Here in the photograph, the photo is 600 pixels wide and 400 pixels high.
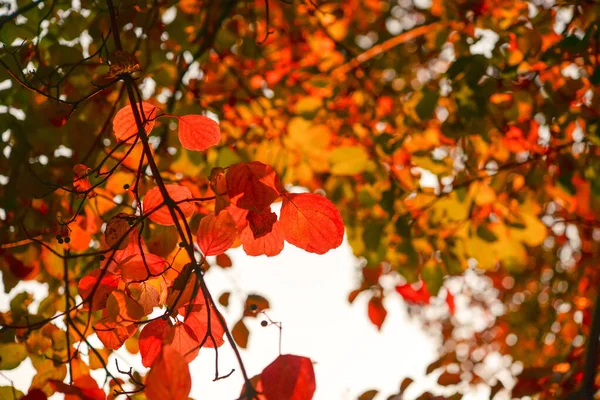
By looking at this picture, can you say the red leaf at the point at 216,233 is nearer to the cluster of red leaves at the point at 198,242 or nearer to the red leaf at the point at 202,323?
the cluster of red leaves at the point at 198,242

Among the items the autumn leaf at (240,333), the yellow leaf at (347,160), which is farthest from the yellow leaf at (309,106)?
the autumn leaf at (240,333)

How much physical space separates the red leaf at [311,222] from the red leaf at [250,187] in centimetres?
9

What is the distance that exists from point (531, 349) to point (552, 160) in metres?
2.86

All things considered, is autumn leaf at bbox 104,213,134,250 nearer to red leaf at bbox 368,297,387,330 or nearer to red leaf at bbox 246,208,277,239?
red leaf at bbox 246,208,277,239

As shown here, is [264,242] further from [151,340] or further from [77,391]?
[77,391]

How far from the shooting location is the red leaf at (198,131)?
1.14 metres

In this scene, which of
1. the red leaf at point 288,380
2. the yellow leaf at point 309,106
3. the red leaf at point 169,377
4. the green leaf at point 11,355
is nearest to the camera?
the red leaf at point 169,377

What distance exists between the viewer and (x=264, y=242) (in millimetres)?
1150

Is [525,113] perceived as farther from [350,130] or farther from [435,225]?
[350,130]

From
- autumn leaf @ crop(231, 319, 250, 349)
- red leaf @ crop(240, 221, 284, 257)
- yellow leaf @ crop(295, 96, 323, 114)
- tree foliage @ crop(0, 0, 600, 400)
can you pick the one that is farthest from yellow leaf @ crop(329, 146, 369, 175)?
red leaf @ crop(240, 221, 284, 257)

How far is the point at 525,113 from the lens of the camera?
2295 millimetres

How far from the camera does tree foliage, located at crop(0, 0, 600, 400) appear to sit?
42.1 inches

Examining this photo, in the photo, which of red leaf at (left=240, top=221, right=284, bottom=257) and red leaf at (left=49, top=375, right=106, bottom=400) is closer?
red leaf at (left=49, top=375, right=106, bottom=400)

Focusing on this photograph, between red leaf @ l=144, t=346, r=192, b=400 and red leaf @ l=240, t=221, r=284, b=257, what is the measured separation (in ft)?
1.26
